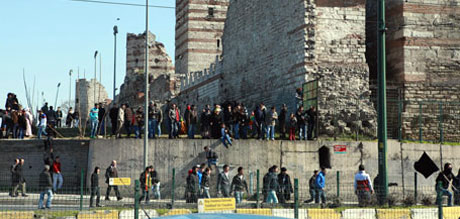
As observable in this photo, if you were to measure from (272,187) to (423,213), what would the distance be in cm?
421

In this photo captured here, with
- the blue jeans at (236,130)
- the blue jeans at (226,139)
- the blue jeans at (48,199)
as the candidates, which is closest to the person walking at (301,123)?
the blue jeans at (236,130)

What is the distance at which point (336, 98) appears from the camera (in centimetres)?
2636

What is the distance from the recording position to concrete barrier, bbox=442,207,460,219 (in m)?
15.7

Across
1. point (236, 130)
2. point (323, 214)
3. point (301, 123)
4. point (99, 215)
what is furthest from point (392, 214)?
point (236, 130)

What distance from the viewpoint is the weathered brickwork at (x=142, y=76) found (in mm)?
45188

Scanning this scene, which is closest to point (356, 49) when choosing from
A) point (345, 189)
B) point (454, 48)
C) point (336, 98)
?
point (336, 98)

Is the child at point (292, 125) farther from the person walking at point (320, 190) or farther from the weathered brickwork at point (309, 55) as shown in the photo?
the person walking at point (320, 190)

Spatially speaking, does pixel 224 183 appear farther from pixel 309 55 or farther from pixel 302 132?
pixel 309 55

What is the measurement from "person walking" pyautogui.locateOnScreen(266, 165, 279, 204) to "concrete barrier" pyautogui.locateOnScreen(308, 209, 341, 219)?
6.30 ft

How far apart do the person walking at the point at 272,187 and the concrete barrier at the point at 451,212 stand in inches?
163

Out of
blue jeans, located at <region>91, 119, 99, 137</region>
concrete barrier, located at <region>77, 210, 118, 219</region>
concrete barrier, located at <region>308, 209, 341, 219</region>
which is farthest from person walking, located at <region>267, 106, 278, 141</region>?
concrete barrier, located at <region>77, 210, 118, 219</region>

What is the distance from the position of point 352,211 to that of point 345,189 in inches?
278

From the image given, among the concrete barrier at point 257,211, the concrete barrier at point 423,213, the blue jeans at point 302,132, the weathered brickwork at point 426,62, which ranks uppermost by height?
the weathered brickwork at point 426,62

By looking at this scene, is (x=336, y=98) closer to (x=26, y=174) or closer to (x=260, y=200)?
(x=260, y=200)
